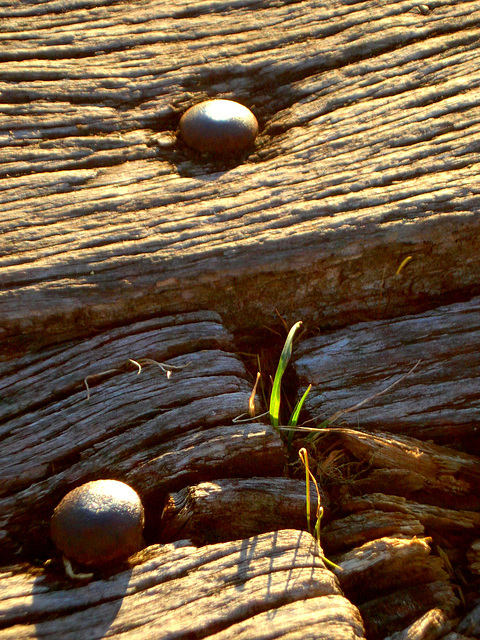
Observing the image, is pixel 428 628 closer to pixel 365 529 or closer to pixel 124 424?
pixel 365 529

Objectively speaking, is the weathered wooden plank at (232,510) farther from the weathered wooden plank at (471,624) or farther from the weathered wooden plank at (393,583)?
the weathered wooden plank at (471,624)

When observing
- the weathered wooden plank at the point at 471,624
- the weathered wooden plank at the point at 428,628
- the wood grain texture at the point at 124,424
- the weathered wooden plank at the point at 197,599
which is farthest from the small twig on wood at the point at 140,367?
the weathered wooden plank at the point at 471,624

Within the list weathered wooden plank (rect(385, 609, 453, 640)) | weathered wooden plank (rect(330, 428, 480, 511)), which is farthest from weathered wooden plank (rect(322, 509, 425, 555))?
weathered wooden plank (rect(385, 609, 453, 640))

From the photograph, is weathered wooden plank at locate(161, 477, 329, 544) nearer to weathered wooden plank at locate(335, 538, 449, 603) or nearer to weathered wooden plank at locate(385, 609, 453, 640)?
weathered wooden plank at locate(335, 538, 449, 603)

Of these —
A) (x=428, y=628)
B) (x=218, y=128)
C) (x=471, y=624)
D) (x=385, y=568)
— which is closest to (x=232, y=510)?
(x=385, y=568)

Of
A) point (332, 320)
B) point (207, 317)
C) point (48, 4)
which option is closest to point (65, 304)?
point (207, 317)

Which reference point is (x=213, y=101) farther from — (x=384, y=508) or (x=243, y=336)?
(x=384, y=508)
